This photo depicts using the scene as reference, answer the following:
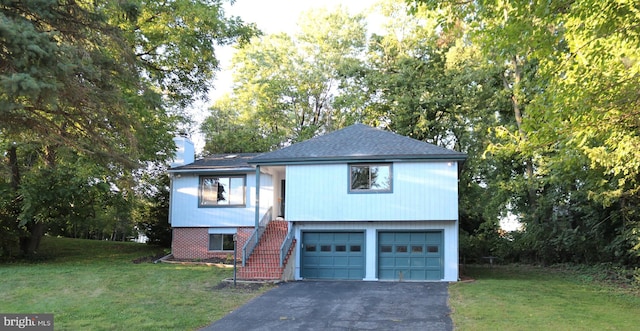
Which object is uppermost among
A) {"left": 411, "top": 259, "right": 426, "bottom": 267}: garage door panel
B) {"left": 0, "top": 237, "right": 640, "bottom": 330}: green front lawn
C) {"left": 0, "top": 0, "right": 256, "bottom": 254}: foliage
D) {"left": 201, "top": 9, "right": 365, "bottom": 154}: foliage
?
{"left": 201, "top": 9, "right": 365, "bottom": 154}: foliage

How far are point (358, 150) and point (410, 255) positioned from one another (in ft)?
13.5

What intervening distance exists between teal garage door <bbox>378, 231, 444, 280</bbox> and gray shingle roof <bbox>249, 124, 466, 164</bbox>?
2.76m

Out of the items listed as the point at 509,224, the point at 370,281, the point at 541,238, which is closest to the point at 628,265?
the point at 541,238

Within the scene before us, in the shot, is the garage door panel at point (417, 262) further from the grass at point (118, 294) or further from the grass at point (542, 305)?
the grass at point (118, 294)

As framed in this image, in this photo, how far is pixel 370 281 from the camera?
55.8 ft

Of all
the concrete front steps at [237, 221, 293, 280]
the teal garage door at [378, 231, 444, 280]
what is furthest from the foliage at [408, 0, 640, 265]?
the concrete front steps at [237, 221, 293, 280]

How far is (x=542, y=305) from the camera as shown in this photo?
11734 millimetres

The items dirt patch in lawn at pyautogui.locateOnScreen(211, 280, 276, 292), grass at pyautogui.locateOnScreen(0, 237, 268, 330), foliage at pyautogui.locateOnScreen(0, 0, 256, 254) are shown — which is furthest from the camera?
dirt patch in lawn at pyautogui.locateOnScreen(211, 280, 276, 292)

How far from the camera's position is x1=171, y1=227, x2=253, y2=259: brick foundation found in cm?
2234

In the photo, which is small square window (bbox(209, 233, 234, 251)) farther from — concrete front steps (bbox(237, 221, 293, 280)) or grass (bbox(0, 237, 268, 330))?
concrete front steps (bbox(237, 221, 293, 280))

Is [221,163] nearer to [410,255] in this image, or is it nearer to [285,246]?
[285,246]

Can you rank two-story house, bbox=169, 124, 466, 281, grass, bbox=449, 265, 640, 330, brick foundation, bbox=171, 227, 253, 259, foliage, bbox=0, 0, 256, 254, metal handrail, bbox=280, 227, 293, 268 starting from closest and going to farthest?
foliage, bbox=0, 0, 256, 254 → grass, bbox=449, 265, 640, 330 → metal handrail, bbox=280, 227, 293, 268 → two-story house, bbox=169, 124, 466, 281 → brick foundation, bbox=171, 227, 253, 259

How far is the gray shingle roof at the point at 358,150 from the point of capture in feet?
57.7

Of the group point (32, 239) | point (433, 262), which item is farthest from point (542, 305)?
point (32, 239)
